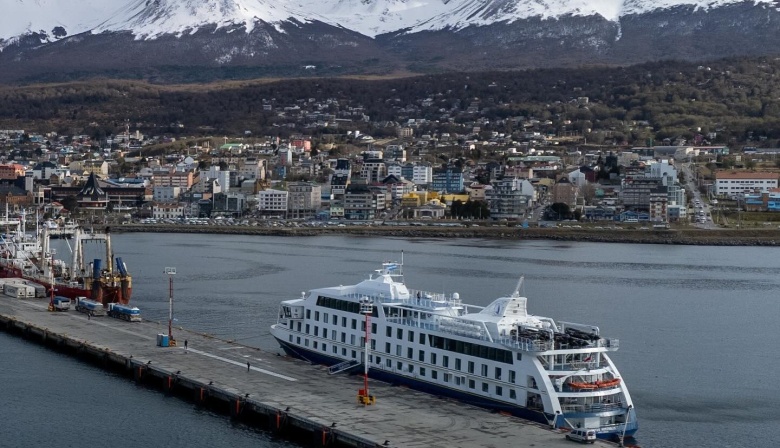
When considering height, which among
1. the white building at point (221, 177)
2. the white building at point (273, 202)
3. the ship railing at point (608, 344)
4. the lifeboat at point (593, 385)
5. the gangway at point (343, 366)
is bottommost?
the gangway at point (343, 366)

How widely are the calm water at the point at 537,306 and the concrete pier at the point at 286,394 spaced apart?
1.17 ft

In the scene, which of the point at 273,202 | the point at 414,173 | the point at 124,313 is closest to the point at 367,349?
the point at 124,313

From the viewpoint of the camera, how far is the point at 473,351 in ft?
59.2

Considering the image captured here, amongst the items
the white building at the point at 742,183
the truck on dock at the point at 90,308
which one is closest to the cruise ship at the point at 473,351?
the truck on dock at the point at 90,308

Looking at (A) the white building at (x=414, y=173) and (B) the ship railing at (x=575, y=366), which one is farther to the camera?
(A) the white building at (x=414, y=173)

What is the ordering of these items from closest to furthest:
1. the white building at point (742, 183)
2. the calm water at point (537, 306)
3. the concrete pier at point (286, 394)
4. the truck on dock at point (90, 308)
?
the concrete pier at point (286, 394) < the calm water at point (537, 306) < the truck on dock at point (90, 308) < the white building at point (742, 183)

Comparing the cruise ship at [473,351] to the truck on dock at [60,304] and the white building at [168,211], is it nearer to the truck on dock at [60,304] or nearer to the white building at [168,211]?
the truck on dock at [60,304]

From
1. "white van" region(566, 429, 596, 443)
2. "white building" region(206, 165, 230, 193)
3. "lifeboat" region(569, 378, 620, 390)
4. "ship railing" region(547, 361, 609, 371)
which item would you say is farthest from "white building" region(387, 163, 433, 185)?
"white van" region(566, 429, 596, 443)

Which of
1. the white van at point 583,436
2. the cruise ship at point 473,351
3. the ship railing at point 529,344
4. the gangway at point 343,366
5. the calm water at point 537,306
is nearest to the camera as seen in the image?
the white van at point 583,436

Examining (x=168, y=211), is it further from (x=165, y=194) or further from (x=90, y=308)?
(x=90, y=308)

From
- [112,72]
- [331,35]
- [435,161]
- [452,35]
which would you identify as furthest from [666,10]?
[435,161]

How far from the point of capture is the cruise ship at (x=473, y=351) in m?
16.8

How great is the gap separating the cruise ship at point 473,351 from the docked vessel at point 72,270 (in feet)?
29.4

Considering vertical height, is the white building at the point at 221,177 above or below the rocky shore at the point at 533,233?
above
